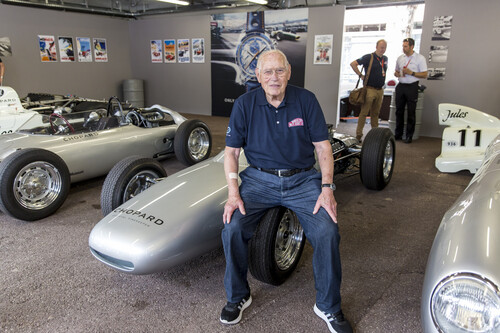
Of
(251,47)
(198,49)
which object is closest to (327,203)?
(251,47)

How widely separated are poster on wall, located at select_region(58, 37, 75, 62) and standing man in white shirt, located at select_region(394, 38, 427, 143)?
379 inches

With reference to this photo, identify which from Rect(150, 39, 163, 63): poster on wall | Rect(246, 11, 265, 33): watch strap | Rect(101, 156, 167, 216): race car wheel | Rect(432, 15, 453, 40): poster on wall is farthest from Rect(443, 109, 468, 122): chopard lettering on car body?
Rect(150, 39, 163, 63): poster on wall

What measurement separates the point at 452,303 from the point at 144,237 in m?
1.80

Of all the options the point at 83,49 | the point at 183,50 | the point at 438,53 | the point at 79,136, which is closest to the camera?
the point at 79,136

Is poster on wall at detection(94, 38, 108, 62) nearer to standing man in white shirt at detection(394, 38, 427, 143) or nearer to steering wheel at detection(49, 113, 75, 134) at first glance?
steering wheel at detection(49, 113, 75, 134)

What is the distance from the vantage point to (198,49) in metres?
11.9

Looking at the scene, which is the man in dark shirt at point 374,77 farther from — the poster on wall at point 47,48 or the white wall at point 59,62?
the poster on wall at point 47,48

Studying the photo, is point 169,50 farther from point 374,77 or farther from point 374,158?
point 374,158

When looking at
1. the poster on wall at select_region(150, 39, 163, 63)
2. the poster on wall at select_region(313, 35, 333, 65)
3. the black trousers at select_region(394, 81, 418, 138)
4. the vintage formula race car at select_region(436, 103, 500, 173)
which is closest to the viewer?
the vintage formula race car at select_region(436, 103, 500, 173)

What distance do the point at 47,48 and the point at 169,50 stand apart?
11.9ft

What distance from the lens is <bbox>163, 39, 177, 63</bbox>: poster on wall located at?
12.5 m

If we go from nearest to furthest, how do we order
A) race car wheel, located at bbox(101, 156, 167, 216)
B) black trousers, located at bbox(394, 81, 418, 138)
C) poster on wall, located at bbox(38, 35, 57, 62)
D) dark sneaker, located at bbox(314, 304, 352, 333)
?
dark sneaker, located at bbox(314, 304, 352, 333)
race car wheel, located at bbox(101, 156, 167, 216)
black trousers, located at bbox(394, 81, 418, 138)
poster on wall, located at bbox(38, 35, 57, 62)

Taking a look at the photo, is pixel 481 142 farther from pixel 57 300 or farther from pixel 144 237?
pixel 57 300

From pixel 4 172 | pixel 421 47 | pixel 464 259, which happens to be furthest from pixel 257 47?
pixel 464 259
